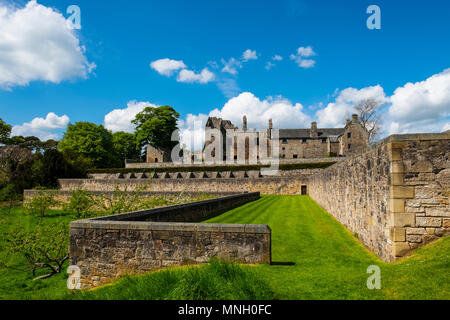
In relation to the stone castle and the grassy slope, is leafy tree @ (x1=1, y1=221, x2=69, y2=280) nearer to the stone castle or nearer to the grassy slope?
Answer: the grassy slope

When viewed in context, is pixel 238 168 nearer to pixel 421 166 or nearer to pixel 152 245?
pixel 152 245

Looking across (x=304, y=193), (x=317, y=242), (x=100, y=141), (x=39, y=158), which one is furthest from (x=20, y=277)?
(x=100, y=141)

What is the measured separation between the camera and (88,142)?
179 feet

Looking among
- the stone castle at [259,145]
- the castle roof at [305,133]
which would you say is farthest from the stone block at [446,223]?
the castle roof at [305,133]

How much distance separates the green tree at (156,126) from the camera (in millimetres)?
59625

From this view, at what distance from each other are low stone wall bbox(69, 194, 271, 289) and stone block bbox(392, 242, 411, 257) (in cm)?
258

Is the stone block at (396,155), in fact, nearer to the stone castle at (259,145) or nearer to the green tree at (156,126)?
the stone castle at (259,145)

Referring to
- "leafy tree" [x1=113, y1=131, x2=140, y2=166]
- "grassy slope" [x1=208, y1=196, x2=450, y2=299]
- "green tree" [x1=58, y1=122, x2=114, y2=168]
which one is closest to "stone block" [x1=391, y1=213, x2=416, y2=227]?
"grassy slope" [x1=208, y1=196, x2=450, y2=299]

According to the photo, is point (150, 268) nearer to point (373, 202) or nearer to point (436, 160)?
point (373, 202)

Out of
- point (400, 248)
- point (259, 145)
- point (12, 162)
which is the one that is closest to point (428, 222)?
→ point (400, 248)

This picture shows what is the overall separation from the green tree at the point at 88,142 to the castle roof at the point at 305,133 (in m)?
39.4

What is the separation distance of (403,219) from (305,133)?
58.0 metres

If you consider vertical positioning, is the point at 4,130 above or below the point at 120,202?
above
